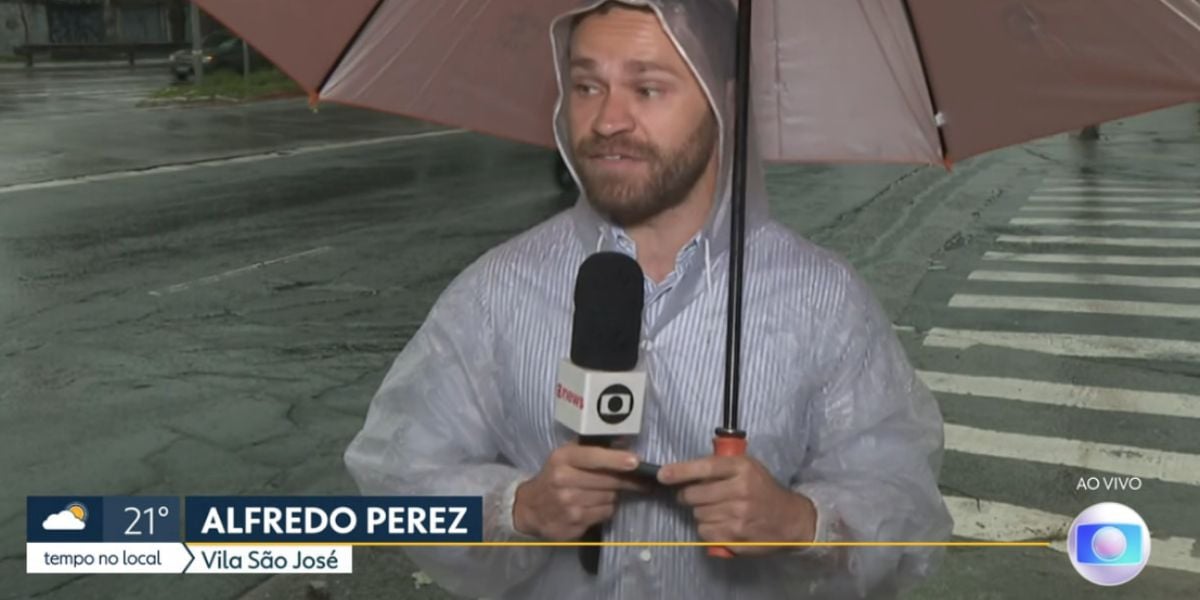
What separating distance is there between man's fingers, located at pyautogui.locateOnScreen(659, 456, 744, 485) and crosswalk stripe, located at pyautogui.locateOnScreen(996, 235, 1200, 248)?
10.5 m

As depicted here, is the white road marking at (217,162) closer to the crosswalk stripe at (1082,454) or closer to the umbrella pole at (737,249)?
the crosswalk stripe at (1082,454)

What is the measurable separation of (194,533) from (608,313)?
1.52 meters

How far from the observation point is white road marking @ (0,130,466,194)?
1438cm

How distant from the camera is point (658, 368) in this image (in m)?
2.13

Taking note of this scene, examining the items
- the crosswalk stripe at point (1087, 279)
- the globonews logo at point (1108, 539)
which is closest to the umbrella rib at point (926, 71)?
the globonews logo at point (1108, 539)

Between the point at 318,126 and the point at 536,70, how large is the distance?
2071cm

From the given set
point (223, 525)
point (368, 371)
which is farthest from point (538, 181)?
point (223, 525)

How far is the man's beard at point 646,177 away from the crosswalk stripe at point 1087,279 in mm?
8238

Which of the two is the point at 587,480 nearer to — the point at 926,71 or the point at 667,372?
the point at 667,372

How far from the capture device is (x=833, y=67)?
2.78 metres

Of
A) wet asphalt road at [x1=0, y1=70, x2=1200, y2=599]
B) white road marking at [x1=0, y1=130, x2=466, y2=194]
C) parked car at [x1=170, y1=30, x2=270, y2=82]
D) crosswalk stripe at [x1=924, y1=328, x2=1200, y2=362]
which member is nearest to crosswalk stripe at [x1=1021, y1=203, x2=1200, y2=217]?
wet asphalt road at [x1=0, y1=70, x2=1200, y2=599]

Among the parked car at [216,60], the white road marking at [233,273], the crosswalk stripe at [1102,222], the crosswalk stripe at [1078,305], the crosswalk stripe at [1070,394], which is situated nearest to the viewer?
the crosswalk stripe at [1070,394]

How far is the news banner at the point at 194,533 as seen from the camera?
2852mm

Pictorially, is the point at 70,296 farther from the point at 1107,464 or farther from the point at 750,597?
the point at 750,597
